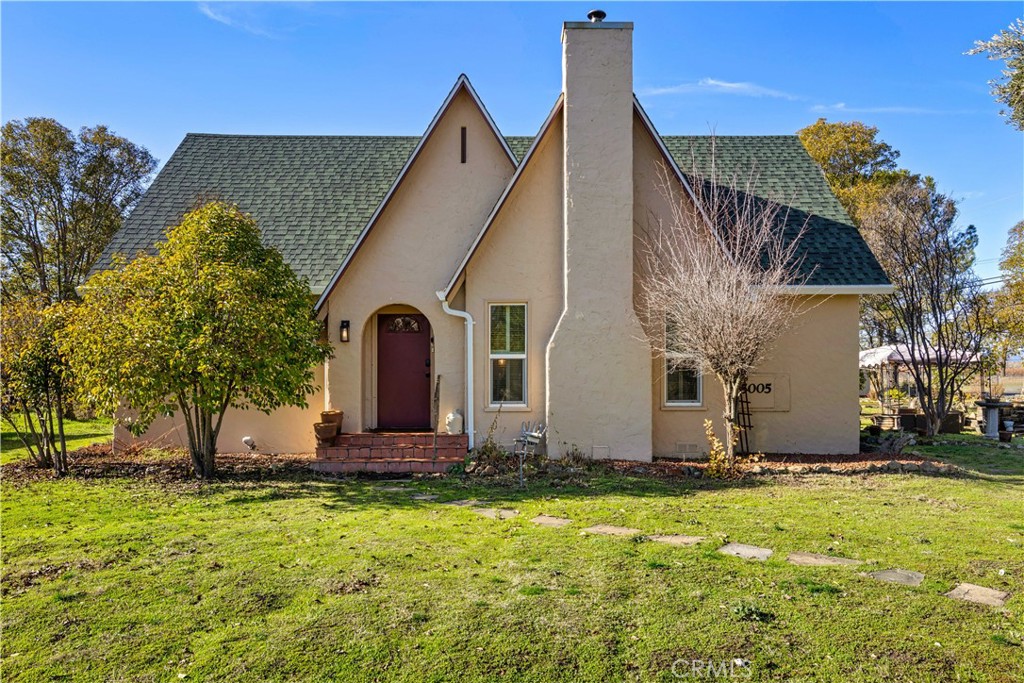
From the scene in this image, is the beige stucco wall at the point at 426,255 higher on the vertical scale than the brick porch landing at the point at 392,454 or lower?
higher

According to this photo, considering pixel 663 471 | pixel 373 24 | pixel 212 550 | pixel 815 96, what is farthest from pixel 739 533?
pixel 815 96

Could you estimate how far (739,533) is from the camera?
6.82 m

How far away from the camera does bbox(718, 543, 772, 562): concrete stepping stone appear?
6.04 metres

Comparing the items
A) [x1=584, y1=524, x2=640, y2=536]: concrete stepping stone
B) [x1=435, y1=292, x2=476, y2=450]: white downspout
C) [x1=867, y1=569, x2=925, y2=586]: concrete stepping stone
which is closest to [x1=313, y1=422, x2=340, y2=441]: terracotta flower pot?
[x1=435, y1=292, x2=476, y2=450]: white downspout

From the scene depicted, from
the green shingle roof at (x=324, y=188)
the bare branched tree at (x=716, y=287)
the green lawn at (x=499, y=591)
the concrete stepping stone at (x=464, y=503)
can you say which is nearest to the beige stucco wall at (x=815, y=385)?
the bare branched tree at (x=716, y=287)

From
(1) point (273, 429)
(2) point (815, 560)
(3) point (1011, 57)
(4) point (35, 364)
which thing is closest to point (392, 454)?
(1) point (273, 429)

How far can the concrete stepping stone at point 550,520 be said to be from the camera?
7457mm

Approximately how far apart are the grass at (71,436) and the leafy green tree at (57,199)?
728cm

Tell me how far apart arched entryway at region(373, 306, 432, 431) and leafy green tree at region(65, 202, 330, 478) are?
277cm

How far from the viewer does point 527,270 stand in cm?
1232

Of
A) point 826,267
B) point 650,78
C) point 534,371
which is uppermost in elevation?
point 650,78

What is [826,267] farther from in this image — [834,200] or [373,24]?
[373,24]

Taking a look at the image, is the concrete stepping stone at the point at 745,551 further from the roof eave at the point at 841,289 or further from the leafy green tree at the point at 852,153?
the leafy green tree at the point at 852,153

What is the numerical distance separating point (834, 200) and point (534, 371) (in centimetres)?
780
